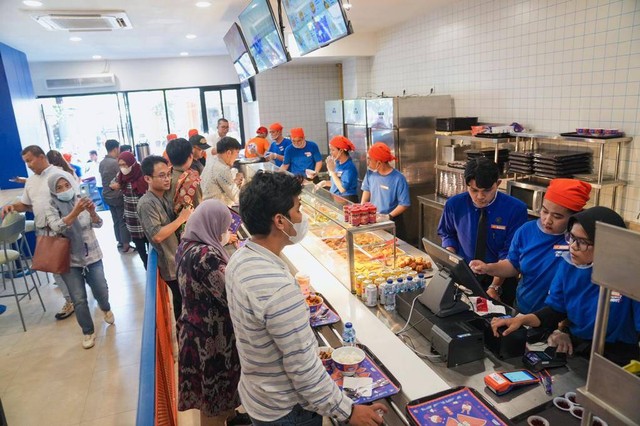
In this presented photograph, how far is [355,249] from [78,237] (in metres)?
3.01

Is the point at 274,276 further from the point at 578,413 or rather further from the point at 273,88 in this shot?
the point at 273,88

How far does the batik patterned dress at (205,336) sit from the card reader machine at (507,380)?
4.68 feet

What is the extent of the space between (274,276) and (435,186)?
542 cm

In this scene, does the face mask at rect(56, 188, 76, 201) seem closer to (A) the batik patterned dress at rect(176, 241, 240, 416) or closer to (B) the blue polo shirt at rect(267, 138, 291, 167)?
(A) the batik patterned dress at rect(176, 241, 240, 416)

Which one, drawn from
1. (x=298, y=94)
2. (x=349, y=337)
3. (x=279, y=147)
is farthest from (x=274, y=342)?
(x=298, y=94)

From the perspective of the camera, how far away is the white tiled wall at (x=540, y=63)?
3.87m

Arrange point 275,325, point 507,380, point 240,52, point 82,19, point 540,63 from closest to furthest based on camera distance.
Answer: point 275,325
point 507,380
point 540,63
point 82,19
point 240,52

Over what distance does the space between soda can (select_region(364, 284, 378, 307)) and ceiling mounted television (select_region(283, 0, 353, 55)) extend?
7.10ft

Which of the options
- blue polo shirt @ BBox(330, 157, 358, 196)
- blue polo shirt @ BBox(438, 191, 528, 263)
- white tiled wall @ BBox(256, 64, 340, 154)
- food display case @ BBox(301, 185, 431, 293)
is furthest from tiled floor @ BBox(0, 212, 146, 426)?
white tiled wall @ BBox(256, 64, 340, 154)

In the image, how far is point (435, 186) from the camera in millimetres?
6582

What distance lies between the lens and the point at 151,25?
20.8ft

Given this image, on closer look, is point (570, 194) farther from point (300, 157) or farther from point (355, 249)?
point (300, 157)

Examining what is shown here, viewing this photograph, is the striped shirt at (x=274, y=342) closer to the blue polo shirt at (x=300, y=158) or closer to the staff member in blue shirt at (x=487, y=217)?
the staff member in blue shirt at (x=487, y=217)

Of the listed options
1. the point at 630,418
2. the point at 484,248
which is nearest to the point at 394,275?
the point at 484,248
